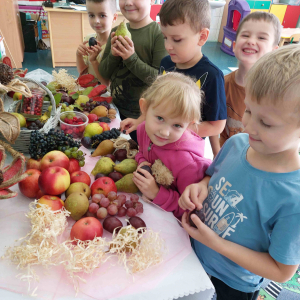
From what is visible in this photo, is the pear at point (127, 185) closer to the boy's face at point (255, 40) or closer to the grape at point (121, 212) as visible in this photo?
the grape at point (121, 212)

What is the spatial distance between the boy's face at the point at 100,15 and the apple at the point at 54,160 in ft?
4.54

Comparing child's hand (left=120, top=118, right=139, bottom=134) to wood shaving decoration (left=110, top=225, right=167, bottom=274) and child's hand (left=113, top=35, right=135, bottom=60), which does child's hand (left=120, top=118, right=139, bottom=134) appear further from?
wood shaving decoration (left=110, top=225, right=167, bottom=274)

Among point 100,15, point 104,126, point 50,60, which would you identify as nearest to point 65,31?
point 50,60

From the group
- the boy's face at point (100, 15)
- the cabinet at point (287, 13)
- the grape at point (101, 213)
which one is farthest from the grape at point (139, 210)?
the cabinet at point (287, 13)

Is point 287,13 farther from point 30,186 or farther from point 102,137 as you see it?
point 30,186

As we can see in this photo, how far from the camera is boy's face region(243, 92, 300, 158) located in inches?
23.0

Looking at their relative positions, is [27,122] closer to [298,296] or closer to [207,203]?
[207,203]

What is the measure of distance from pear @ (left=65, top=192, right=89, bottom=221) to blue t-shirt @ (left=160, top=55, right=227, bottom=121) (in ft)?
2.45

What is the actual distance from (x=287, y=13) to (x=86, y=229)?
784cm

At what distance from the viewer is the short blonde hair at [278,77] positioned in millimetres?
570

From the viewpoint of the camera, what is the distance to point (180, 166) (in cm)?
96

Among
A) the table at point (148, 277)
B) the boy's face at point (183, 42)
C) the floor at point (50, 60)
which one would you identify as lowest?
the floor at point (50, 60)

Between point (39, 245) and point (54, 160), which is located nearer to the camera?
point (39, 245)

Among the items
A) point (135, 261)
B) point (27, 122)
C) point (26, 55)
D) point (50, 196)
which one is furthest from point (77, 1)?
point (135, 261)
